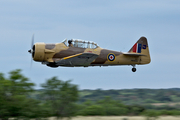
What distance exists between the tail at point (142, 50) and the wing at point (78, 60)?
14.3 feet

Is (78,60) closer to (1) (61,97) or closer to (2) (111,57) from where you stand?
(2) (111,57)

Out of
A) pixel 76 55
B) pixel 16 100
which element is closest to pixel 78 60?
pixel 76 55

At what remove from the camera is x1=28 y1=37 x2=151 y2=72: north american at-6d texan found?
18781 millimetres

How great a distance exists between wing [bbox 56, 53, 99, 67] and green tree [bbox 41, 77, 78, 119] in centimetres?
251

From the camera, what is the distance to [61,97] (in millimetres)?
16016

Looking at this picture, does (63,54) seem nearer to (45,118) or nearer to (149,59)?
(45,118)

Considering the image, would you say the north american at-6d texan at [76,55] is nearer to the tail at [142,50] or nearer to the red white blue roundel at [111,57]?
the red white blue roundel at [111,57]

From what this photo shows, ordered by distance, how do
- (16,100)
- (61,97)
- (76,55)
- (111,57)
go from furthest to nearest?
(111,57)
(76,55)
(61,97)
(16,100)

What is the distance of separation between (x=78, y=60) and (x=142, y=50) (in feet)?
19.1

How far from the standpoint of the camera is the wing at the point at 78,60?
1819 cm

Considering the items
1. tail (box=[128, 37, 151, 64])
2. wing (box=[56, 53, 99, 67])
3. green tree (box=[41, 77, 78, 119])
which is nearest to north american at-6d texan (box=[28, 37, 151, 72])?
wing (box=[56, 53, 99, 67])

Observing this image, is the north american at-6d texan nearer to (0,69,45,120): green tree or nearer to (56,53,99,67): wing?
(56,53,99,67): wing

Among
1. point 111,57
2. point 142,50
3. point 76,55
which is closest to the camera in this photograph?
point 76,55

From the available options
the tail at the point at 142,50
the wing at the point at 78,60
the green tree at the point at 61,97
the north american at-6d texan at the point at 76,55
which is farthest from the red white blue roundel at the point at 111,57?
the green tree at the point at 61,97
